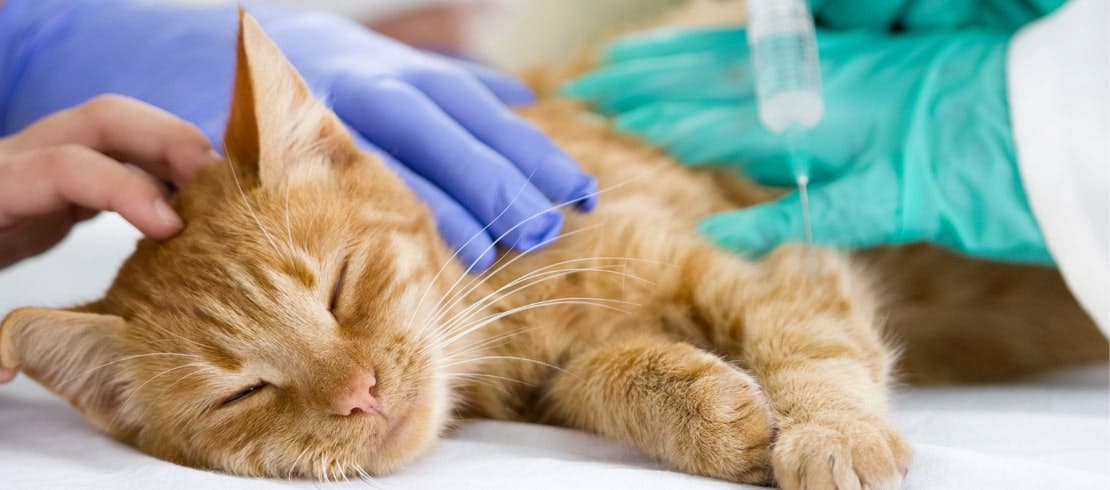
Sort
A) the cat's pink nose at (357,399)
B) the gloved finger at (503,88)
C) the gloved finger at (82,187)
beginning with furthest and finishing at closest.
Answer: the gloved finger at (503,88) < the gloved finger at (82,187) < the cat's pink nose at (357,399)

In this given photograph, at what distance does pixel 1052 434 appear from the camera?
1.18 meters

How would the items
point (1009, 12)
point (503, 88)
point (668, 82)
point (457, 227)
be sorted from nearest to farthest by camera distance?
1. point (457, 227)
2. point (1009, 12)
3. point (668, 82)
4. point (503, 88)

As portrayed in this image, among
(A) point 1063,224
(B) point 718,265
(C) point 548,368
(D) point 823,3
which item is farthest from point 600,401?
(D) point 823,3

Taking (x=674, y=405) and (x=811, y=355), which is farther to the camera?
(x=811, y=355)

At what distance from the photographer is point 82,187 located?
48.0 inches

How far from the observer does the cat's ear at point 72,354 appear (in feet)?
3.78

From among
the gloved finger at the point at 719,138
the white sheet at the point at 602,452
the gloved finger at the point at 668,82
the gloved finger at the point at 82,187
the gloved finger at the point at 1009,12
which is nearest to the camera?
the white sheet at the point at 602,452

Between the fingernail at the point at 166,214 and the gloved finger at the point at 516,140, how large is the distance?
0.51 meters

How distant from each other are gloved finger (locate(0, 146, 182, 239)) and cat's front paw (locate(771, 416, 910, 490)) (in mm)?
937

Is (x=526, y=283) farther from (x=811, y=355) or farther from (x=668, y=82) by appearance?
(x=668, y=82)

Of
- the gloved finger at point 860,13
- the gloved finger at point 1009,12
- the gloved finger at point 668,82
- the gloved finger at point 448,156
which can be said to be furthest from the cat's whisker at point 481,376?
the gloved finger at point 1009,12

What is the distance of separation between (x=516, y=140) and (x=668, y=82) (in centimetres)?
51

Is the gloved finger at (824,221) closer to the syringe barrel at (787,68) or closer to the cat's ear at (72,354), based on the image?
the syringe barrel at (787,68)

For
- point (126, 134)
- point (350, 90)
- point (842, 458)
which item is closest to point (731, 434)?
point (842, 458)
